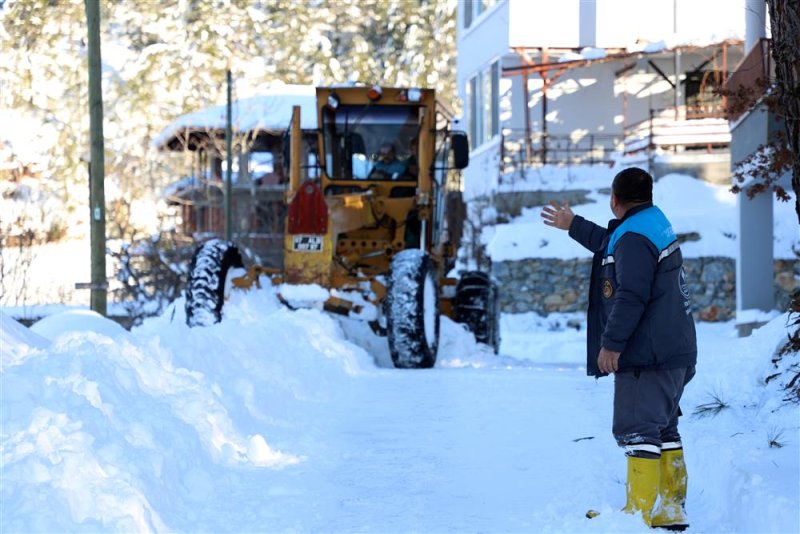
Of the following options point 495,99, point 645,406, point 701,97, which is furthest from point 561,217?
point 701,97

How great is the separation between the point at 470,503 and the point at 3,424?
2285 mm

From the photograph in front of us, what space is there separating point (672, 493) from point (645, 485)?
186 mm

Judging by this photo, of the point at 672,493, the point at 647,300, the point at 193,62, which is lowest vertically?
the point at 672,493

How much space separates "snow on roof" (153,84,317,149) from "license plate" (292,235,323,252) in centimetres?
1852

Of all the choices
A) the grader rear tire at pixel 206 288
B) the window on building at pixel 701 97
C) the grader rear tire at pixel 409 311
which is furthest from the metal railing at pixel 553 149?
the grader rear tire at pixel 409 311

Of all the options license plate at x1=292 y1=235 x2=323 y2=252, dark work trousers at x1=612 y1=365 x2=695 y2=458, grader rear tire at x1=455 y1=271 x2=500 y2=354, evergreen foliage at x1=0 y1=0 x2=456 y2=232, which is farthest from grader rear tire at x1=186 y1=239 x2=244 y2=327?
evergreen foliage at x1=0 y1=0 x2=456 y2=232

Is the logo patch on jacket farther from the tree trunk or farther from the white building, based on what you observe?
the white building

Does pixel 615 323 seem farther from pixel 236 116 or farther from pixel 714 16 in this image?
pixel 236 116

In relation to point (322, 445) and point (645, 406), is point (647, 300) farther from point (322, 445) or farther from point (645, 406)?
point (322, 445)

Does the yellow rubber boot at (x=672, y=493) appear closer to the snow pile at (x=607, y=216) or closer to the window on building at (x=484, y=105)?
the snow pile at (x=607, y=216)

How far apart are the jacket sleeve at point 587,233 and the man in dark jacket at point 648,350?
0.52 metres

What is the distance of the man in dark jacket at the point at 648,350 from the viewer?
548cm

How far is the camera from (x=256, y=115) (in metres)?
34.5

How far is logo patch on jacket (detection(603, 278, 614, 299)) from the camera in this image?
5.69 meters
